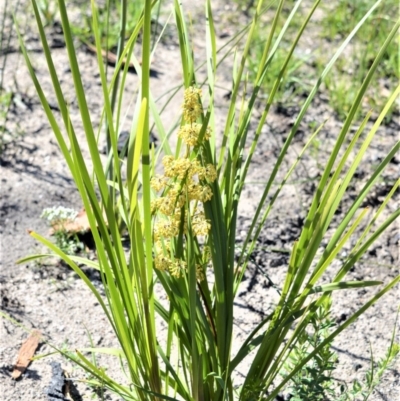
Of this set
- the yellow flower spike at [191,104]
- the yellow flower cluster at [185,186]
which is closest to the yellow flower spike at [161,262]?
the yellow flower cluster at [185,186]

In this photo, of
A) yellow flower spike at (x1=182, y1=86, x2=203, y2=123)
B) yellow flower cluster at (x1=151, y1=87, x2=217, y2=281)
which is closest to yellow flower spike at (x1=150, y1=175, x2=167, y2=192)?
yellow flower cluster at (x1=151, y1=87, x2=217, y2=281)

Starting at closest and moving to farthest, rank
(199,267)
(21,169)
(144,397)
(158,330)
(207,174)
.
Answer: (207,174) → (199,267) → (144,397) → (158,330) → (21,169)

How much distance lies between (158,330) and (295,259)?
820 millimetres

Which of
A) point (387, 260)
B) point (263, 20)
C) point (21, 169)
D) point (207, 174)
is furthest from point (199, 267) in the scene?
point (263, 20)

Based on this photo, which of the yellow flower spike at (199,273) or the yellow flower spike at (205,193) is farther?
the yellow flower spike at (199,273)

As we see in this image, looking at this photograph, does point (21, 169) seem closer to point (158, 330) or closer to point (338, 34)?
point (158, 330)

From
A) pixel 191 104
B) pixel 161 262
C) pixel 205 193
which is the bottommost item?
pixel 161 262

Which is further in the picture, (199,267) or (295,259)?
→ (295,259)

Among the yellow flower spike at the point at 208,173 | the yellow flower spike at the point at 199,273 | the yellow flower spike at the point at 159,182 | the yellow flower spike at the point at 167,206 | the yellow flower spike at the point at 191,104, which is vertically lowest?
the yellow flower spike at the point at 199,273

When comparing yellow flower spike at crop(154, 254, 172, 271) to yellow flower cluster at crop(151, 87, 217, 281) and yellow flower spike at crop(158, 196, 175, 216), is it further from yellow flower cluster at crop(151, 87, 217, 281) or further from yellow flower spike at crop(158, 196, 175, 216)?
yellow flower spike at crop(158, 196, 175, 216)

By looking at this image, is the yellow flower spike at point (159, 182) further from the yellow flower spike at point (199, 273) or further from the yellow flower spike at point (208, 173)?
the yellow flower spike at point (199, 273)

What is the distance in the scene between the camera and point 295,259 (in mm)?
1646

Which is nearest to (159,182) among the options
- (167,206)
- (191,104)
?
(167,206)

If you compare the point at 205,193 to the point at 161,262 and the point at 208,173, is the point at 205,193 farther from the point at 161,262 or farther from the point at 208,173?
the point at 161,262
